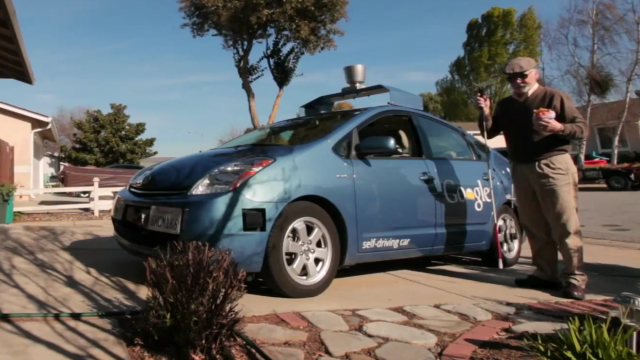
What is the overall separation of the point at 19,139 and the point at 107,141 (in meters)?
10.4

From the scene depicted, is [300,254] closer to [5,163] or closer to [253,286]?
[253,286]

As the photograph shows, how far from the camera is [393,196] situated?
4.57 meters

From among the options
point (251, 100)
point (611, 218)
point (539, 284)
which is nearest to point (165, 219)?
point (539, 284)

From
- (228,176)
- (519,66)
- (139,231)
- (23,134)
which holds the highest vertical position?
(23,134)

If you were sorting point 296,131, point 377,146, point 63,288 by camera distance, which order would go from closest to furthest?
point 63,288 < point 377,146 < point 296,131

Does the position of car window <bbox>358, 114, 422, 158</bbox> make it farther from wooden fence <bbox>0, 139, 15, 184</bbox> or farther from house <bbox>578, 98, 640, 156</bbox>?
house <bbox>578, 98, 640, 156</bbox>

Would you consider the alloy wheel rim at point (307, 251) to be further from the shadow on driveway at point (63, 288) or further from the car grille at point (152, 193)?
the shadow on driveway at point (63, 288)

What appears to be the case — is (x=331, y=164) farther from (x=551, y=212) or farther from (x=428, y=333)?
(x=551, y=212)

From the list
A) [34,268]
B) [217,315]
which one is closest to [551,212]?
[217,315]

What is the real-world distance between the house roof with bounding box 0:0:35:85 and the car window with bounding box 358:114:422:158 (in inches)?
137

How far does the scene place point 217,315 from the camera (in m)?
2.80

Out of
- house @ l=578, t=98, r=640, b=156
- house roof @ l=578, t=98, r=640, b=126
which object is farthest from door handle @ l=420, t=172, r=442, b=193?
house @ l=578, t=98, r=640, b=156

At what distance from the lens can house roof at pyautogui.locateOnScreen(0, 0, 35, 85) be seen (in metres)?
5.28

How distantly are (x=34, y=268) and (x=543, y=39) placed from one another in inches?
1096
